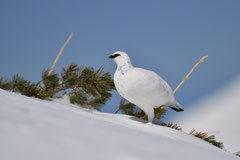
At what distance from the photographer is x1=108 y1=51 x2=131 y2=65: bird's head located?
243 cm

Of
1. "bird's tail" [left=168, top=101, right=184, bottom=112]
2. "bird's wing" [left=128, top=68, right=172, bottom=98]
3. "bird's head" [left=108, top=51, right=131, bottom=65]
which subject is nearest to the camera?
"bird's wing" [left=128, top=68, right=172, bottom=98]

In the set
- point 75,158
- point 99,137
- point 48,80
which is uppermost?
point 48,80

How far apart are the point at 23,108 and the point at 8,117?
0.48 feet

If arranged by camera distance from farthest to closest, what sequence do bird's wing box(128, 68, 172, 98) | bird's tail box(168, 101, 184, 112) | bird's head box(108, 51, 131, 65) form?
bird's tail box(168, 101, 184, 112), bird's head box(108, 51, 131, 65), bird's wing box(128, 68, 172, 98)

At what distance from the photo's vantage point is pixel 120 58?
8.07 feet

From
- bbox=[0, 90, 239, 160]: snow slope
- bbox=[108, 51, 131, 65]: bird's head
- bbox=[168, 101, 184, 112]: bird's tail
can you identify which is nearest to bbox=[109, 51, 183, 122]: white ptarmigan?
bbox=[108, 51, 131, 65]: bird's head

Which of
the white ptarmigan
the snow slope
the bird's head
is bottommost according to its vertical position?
the snow slope

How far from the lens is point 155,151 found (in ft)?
3.65

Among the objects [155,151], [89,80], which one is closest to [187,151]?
[155,151]

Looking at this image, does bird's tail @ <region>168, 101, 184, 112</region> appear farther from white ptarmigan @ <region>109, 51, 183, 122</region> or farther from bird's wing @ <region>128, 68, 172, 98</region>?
bird's wing @ <region>128, 68, 172, 98</region>

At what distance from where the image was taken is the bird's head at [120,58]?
2434 mm

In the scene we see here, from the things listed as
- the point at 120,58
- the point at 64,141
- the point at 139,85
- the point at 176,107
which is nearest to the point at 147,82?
the point at 139,85

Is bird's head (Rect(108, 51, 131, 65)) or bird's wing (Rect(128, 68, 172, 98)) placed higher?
bird's head (Rect(108, 51, 131, 65))

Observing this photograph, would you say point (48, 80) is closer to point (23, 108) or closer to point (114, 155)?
point (23, 108)
